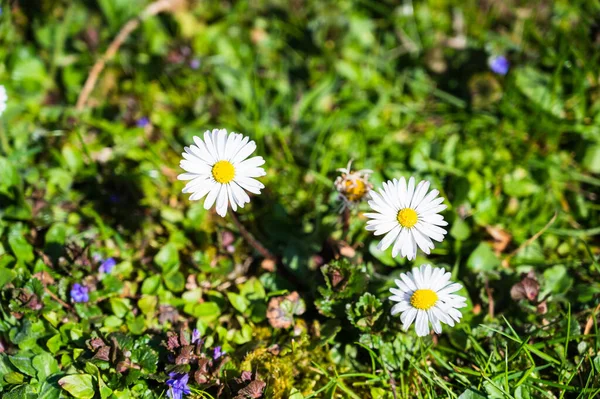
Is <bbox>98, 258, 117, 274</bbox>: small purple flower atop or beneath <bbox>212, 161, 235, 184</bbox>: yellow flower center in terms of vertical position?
beneath

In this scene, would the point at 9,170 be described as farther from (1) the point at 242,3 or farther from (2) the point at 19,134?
(1) the point at 242,3

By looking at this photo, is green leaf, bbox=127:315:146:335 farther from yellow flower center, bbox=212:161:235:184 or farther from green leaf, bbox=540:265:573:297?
green leaf, bbox=540:265:573:297

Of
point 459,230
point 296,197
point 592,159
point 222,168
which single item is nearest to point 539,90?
point 592,159

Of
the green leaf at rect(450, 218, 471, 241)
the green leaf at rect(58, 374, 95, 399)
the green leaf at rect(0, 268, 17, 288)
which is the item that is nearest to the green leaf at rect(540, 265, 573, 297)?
the green leaf at rect(450, 218, 471, 241)

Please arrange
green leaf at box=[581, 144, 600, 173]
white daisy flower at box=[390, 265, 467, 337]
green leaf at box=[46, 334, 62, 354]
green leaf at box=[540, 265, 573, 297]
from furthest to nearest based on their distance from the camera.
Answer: green leaf at box=[581, 144, 600, 173], green leaf at box=[540, 265, 573, 297], green leaf at box=[46, 334, 62, 354], white daisy flower at box=[390, 265, 467, 337]

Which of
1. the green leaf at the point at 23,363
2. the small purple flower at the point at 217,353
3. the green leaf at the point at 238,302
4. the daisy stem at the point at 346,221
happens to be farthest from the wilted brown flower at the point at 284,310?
the green leaf at the point at 23,363

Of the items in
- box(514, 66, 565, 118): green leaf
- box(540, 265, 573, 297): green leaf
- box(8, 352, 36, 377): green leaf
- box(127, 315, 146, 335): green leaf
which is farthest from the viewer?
box(514, 66, 565, 118): green leaf

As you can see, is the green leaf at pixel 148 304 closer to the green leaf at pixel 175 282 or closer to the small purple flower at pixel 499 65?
the green leaf at pixel 175 282
